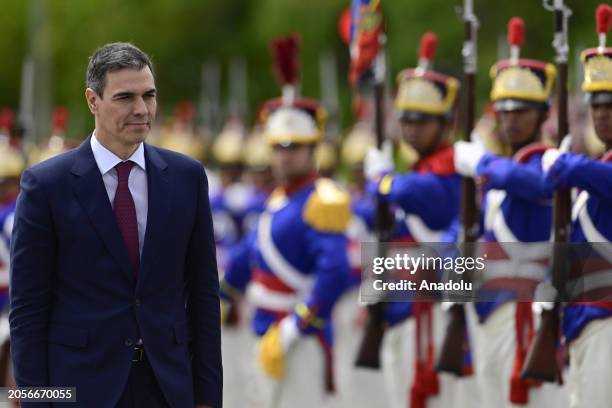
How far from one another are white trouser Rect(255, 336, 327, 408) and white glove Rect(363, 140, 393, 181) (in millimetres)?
1063

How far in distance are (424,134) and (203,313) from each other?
3.51 meters

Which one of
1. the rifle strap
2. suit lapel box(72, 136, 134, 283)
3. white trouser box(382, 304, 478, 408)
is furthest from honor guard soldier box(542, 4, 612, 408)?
suit lapel box(72, 136, 134, 283)

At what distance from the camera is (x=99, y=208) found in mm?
4379

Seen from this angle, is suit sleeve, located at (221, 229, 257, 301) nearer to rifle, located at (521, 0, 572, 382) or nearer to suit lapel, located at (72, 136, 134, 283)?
rifle, located at (521, 0, 572, 382)

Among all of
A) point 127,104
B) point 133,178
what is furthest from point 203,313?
point 127,104

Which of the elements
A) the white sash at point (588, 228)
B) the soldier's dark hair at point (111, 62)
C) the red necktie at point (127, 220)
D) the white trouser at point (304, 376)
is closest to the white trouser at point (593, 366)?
the white sash at point (588, 228)

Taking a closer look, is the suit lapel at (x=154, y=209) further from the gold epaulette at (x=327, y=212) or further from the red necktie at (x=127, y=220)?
the gold epaulette at (x=327, y=212)

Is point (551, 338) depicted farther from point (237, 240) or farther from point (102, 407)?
point (237, 240)

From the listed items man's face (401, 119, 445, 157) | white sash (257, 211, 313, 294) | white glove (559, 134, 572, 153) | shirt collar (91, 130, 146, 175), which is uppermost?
man's face (401, 119, 445, 157)

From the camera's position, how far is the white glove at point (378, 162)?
8.04 metres

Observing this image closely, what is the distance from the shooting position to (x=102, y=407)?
14.3 feet

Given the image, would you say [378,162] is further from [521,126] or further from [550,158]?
[550,158]

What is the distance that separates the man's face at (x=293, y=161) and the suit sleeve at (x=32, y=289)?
4.03 m

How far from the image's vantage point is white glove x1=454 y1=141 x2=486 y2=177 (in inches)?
265
